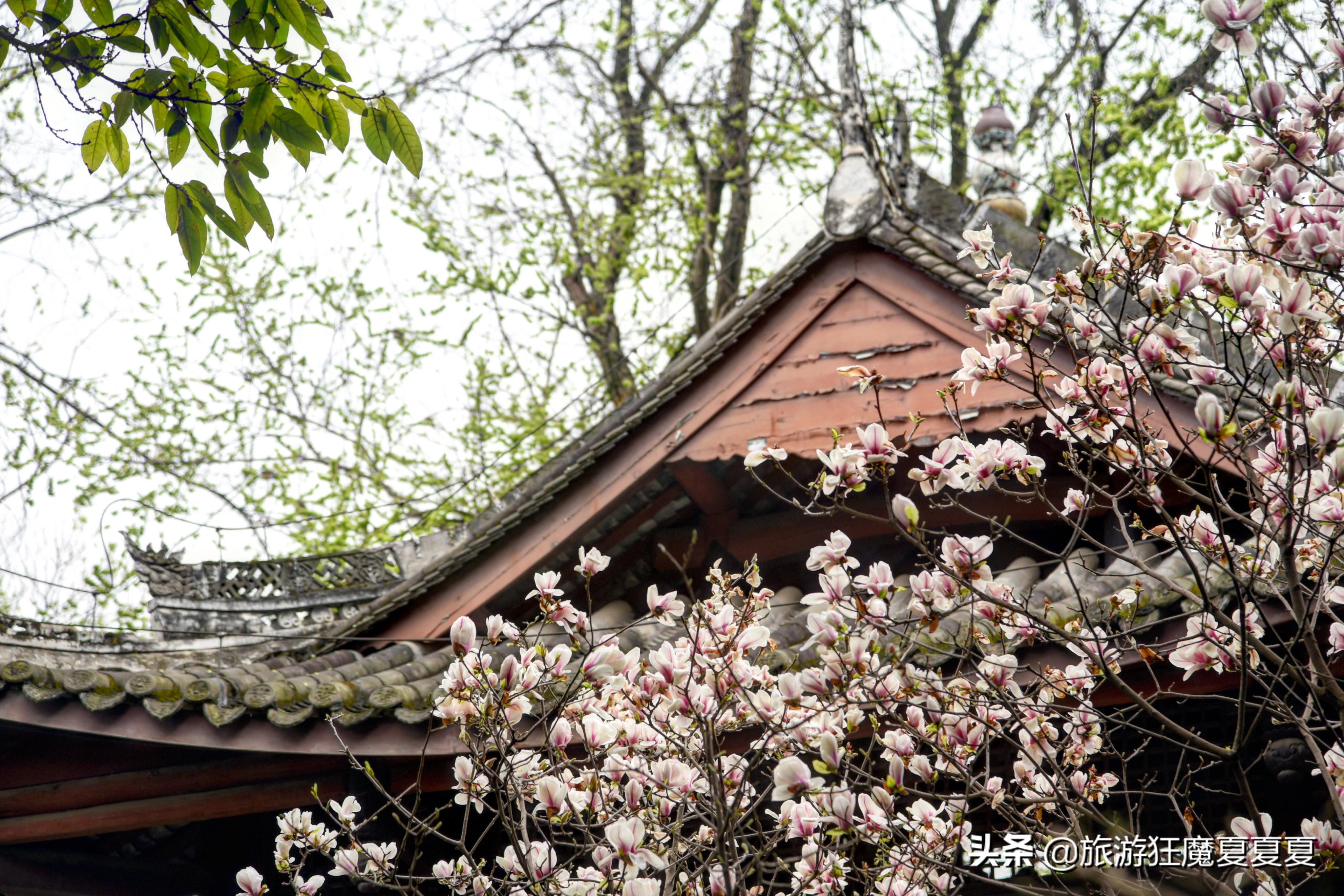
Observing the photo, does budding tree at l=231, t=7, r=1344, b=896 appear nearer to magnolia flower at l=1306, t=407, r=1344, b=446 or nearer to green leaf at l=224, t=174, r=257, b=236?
magnolia flower at l=1306, t=407, r=1344, b=446

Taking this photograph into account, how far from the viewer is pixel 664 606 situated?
116 inches

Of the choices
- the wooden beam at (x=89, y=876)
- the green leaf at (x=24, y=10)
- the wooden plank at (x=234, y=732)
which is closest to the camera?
the green leaf at (x=24, y=10)

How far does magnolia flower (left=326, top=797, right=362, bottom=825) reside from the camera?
3.17m

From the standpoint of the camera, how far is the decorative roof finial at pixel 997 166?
6.00 metres

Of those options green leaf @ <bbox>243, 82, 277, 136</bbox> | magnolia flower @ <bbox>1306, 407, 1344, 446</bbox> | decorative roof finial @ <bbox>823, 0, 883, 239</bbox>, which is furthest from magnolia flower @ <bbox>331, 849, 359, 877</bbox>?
decorative roof finial @ <bbox>823, 0, 883, 239</bbox>

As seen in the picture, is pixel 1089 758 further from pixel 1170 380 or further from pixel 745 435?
pixel 745 435

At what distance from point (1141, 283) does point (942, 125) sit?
31.5ft

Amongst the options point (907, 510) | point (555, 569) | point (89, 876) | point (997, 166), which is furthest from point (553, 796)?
point (997, 166)

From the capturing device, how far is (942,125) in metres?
12.1

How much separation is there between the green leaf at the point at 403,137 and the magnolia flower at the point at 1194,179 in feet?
5.36

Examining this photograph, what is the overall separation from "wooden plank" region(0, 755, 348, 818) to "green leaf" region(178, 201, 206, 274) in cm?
162

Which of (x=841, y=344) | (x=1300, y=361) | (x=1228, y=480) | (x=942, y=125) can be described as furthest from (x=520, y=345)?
(x=1300, y=361)

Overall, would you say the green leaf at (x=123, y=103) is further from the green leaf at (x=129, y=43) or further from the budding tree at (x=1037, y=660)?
the budding tree at (x=1037, y=660)

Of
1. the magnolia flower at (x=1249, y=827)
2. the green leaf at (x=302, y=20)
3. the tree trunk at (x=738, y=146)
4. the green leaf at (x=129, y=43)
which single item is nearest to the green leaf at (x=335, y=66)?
the green leaf at (x=302, y=20)
